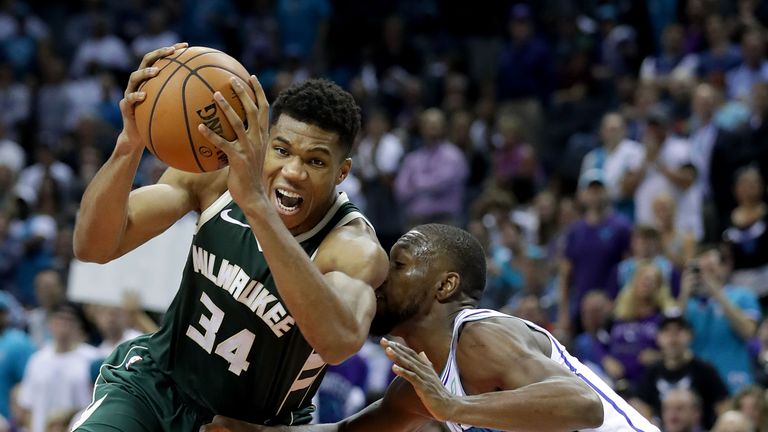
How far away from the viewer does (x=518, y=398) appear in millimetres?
4250

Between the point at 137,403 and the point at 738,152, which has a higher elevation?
the point at 137,403

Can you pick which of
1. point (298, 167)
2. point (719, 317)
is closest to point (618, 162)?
point (719, 317)

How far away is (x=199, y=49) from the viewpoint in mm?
4301

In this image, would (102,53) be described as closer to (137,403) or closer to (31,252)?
(31,252)

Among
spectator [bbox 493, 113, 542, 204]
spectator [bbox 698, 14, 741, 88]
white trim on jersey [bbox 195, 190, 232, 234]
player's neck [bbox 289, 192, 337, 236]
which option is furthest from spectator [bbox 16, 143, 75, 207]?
player's neck [bbox 289, 192, 337, 236]

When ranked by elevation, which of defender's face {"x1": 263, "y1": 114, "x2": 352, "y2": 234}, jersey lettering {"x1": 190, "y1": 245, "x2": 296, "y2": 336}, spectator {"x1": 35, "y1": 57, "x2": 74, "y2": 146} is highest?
defender's face {"x1": 263, "y1": 114, "x2": 352, "y2": 234}

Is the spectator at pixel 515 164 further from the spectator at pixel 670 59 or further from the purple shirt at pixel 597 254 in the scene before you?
the purple shirt at pixel 597 254

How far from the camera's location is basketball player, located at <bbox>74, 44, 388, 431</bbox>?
434cm

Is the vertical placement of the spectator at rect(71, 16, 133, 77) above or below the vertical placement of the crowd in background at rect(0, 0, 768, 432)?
above

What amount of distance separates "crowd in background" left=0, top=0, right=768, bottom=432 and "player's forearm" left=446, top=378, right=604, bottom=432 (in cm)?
364

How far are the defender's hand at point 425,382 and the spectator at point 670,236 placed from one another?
6.51 metres

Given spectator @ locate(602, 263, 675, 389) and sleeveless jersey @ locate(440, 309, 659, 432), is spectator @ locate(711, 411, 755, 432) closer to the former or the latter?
spectator @ locate(602, 263, 675, 389)

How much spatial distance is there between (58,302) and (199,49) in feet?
25.2

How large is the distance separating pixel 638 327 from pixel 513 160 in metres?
4.37
